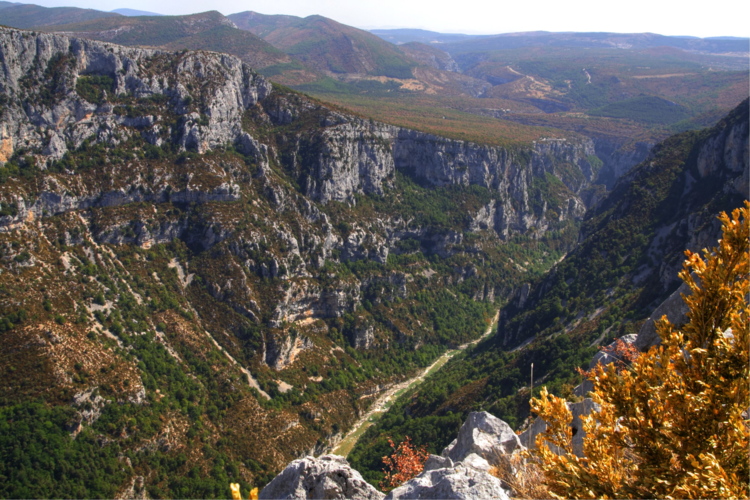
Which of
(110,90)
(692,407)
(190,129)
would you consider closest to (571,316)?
(692,407)

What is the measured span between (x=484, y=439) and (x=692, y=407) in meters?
13.1

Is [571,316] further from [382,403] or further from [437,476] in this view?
[437,476]

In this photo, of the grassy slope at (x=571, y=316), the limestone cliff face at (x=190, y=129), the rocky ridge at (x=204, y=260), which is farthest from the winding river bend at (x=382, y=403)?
the limestone cliff face at (x=190, y=129)

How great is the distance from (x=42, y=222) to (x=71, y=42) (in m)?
36.5

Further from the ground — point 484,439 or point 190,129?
point 190,129

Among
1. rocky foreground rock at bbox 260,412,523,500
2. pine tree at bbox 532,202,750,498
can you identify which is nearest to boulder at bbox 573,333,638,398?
rocky foreground rock at bbox 260,412,523,500

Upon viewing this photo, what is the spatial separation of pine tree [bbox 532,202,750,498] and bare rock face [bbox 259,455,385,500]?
31.3 ft

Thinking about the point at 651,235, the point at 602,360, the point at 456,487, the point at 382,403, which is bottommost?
the point at 382,403

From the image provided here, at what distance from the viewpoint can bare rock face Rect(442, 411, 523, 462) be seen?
757 inches

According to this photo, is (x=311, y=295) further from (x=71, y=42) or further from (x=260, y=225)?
(x=71, y=42)

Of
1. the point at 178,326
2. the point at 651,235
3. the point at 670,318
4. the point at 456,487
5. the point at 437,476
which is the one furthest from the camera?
the point at 651,235

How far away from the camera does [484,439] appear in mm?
20062

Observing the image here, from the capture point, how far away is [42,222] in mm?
63875

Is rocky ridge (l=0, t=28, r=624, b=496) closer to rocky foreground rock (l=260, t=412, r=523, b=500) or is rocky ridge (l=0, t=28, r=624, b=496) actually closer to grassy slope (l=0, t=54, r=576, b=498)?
grassy slope (l=0, t=54, r=576, b=498)
